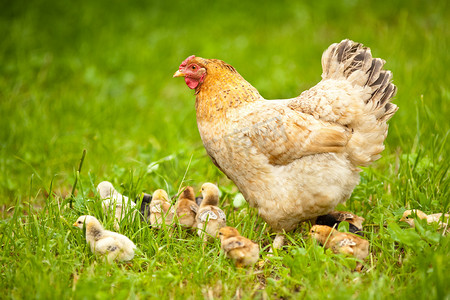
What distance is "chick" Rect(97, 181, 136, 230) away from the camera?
365 cm

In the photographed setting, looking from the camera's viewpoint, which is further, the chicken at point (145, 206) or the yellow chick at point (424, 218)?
the chicken at point (145, 206)

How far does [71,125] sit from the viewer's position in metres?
6.15

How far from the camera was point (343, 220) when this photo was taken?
373 cm

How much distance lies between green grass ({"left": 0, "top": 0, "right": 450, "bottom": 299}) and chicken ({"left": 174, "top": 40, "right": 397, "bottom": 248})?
0.37m

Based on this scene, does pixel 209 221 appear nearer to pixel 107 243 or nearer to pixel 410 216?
pixel 107 243

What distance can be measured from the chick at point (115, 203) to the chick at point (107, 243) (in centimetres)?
26

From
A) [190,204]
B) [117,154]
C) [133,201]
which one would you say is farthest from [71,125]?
[190,204]

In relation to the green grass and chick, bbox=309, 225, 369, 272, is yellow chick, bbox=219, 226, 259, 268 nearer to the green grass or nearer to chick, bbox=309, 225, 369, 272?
the green grass

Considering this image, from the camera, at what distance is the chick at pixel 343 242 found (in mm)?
3266

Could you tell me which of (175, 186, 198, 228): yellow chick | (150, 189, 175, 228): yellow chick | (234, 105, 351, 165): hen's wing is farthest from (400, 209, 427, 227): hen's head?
(150, 189, 175, 228): yellow chick

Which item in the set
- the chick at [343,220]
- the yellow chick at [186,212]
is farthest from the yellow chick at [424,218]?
the yellow chick at [186,212]

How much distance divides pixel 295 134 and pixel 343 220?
2.78 ft

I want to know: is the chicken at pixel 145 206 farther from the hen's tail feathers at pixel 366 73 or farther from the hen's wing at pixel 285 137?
the hen's tail feathers at pixel 366 73

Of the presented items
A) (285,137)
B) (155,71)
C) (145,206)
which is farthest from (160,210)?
(155,71)
